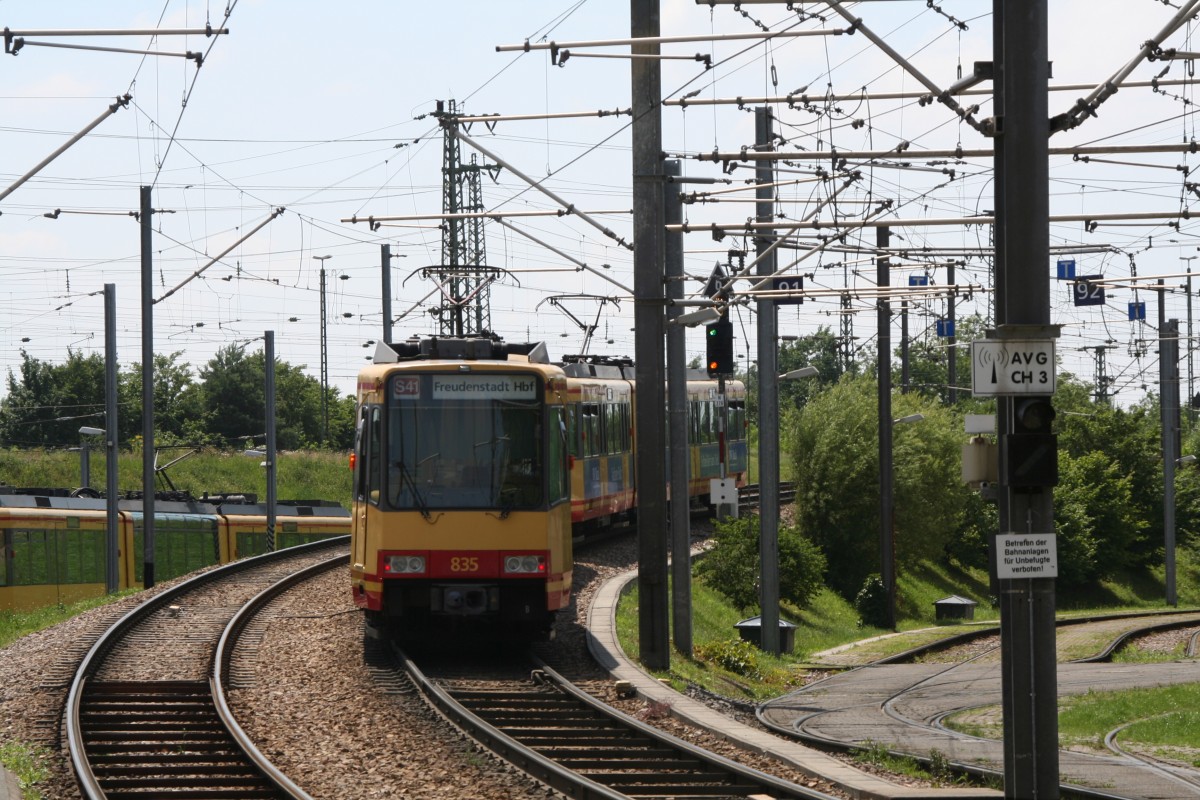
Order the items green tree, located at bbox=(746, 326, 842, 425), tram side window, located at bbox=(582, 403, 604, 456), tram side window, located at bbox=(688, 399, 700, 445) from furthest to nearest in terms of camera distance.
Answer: green tree, located at bbox=(746, 326, 842, 425) < tram side window, located at bbox=(688, 399, 700, 445) < tram side window, located at bbox=(582, 403, 604, 456)

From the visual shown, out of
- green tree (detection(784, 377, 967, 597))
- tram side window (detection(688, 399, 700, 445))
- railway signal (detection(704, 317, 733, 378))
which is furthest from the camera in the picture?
green tree (detection(784, 377, 967, 597))

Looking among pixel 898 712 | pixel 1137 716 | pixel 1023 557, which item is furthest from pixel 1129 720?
pixel 1023 557

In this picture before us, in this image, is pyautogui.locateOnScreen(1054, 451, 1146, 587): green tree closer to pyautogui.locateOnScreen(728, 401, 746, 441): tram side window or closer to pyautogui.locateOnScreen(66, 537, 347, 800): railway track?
pyautogui.locateOnScreen(728, 401, 746, 441): tram side window

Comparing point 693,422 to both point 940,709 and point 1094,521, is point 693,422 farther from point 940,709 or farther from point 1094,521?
point 1094,521

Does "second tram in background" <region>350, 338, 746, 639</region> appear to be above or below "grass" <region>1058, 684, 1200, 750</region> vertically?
above

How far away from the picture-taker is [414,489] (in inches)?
675

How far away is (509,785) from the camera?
37.5 ft

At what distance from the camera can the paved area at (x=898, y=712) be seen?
11594 mm

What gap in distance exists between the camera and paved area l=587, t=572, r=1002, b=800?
1076 centimetres

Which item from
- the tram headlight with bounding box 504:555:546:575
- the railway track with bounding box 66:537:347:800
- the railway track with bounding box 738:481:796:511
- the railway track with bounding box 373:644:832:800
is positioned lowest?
the railway track with bounding box 373:644:832:800

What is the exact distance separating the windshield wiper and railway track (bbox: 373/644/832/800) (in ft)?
5.14

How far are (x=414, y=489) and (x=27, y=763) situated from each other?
6.00 metres

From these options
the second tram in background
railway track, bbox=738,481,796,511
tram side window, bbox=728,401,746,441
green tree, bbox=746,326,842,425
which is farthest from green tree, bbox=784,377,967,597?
green tree, bbox=746,326,842,425

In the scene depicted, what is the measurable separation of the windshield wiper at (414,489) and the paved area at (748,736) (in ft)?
8.66
